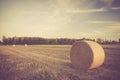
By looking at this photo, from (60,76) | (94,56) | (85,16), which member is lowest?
(60,76)

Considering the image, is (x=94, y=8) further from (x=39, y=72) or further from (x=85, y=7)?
(x=39, y=72)

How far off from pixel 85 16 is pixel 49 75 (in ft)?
19.1

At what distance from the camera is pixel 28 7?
10.4 metres

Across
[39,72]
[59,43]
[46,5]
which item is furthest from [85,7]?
[59,43]

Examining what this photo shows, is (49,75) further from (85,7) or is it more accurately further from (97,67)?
(85,7)

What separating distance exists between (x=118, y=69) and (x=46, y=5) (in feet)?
16.1

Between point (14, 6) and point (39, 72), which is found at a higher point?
point (14, 6)

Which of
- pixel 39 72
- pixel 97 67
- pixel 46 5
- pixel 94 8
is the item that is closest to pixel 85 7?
pixel 94 8

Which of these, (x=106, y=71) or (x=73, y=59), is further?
(x=73, y=59)

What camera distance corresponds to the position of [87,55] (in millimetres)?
7918

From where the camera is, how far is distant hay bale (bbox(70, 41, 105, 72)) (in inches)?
306

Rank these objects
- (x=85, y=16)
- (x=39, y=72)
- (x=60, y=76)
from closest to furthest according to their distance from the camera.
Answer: (x=60, y=76)
(x=39, y=72)
(x=85, y=16)

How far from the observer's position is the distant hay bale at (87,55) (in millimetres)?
7770

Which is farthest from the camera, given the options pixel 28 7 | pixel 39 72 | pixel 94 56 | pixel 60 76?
pixel 28 7
